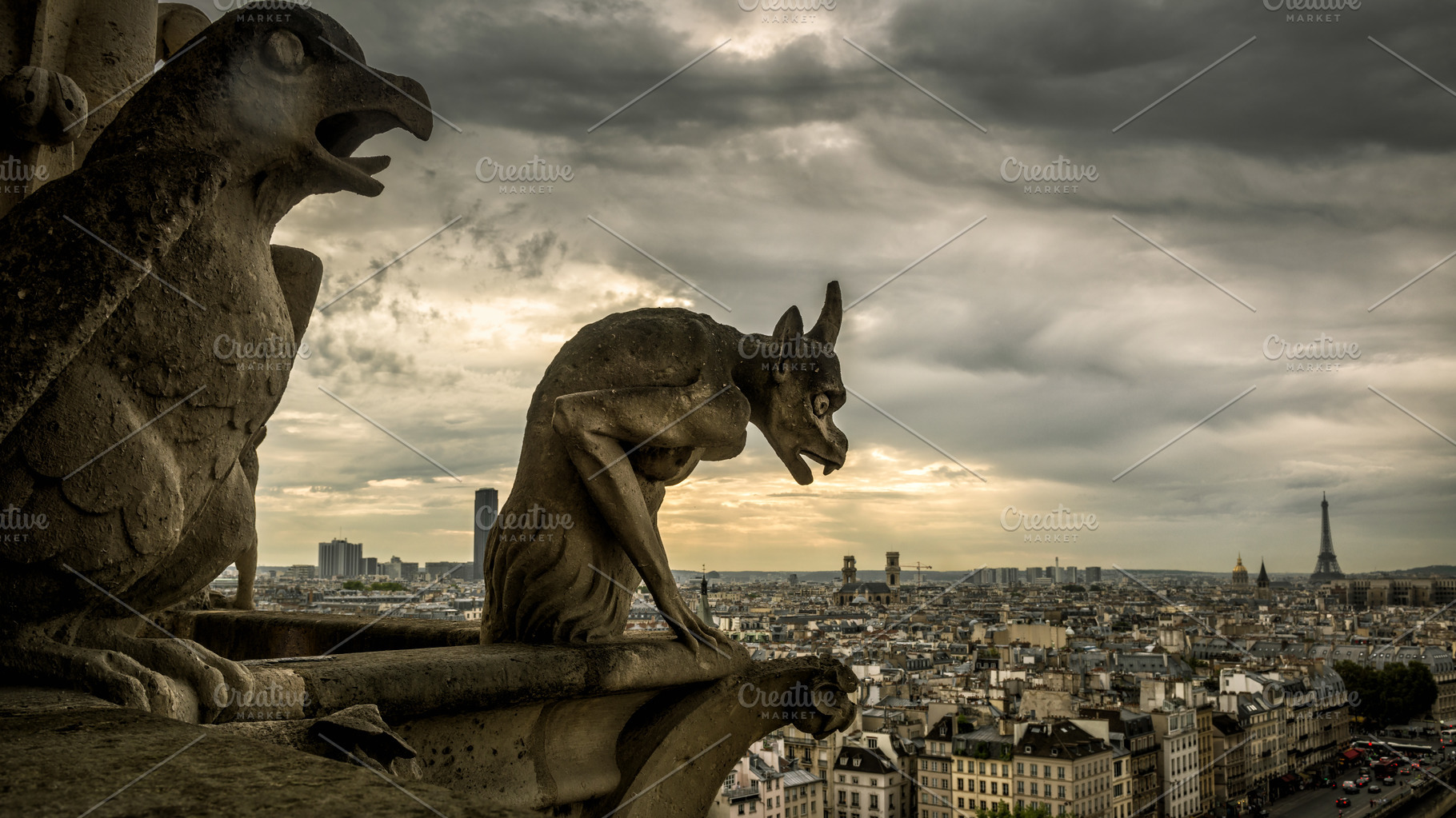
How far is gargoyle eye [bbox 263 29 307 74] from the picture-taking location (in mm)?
2395

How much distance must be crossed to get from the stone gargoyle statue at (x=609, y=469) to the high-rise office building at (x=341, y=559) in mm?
10121

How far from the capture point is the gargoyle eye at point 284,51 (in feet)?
7.86

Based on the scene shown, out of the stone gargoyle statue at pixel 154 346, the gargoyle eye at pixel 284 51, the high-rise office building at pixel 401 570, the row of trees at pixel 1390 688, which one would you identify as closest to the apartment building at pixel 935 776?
the row of trees at pixel 1390 688

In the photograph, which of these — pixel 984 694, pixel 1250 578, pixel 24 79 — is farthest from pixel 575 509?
pixel 1250 578

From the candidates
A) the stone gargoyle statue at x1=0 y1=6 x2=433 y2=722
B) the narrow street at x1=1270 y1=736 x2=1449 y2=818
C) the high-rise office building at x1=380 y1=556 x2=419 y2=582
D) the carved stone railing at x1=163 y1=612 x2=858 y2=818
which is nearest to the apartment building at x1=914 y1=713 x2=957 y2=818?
the narrow street at x1=1270 y1=736 x2=1449 y2=818

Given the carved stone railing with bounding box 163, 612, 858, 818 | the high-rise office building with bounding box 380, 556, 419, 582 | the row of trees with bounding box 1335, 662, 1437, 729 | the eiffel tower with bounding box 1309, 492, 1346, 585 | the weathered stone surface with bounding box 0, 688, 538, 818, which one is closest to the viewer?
the weathered stone surface with bounding box 0, 688, 538, 818

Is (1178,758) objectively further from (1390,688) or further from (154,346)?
(154,346)

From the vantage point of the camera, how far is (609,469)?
3.26 metres

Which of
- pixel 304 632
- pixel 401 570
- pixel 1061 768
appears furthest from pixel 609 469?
pixel 1061 768

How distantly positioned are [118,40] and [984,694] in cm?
7176

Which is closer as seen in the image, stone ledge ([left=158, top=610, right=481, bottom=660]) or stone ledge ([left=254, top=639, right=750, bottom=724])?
stone ledge ([left=254, top=639, right=750, bottom=724])

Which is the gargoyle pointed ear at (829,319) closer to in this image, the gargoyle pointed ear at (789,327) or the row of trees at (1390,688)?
the gargoyle pointed ear at (789,327)

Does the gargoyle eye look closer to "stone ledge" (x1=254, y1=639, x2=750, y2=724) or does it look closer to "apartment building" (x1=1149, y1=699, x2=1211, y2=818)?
"stone ledge" (x1=254, y1=639, x2=750, y2=724)

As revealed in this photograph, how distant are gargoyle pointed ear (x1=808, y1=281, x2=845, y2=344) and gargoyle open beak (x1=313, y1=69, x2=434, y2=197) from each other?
1.61 m
